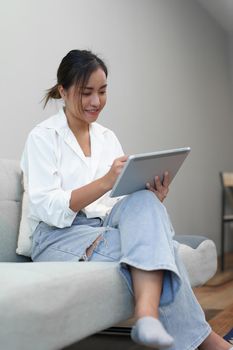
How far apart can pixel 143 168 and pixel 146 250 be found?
24 centimetres

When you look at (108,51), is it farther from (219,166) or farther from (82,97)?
(219,166)

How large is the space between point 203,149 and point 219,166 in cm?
49

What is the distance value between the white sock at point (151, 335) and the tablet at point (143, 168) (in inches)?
16.0

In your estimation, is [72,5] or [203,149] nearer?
[72,5]

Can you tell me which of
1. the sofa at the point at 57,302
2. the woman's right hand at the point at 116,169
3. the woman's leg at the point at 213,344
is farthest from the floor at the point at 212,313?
the woman's right hand at the point at 116,169

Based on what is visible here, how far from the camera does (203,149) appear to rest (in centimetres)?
482

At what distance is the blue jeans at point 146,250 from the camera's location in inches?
55.2

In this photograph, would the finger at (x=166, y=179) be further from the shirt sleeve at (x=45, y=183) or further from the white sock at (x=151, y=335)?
the white sock at (x=151, y=335)

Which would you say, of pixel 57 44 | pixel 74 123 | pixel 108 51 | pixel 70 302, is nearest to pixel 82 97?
pixel 74 123

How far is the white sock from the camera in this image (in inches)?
45.9

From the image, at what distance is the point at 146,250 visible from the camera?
139 cm

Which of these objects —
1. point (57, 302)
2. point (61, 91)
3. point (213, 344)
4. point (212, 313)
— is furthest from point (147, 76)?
point (57, 302)

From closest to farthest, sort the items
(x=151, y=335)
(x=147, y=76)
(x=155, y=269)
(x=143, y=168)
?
(x=151, y=335), (x=155, y=269), (x=143, y=168), (x=147, y=76)

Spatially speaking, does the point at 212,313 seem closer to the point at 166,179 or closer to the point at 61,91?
the point at 166,179
